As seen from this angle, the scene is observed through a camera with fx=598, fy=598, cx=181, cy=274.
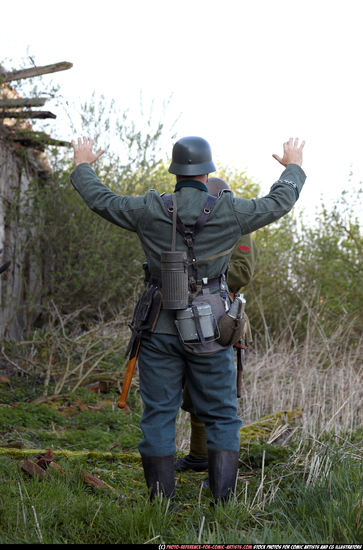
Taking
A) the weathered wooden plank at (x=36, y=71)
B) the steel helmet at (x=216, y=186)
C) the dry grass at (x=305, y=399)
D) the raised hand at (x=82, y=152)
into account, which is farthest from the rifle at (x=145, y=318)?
the weathered wooden plank at (x=36, y=71)

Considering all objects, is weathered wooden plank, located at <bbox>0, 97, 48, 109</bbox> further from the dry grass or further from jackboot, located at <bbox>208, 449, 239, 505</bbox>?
jackboot, located at <bbox>208, 449, 239, 505</bbox>

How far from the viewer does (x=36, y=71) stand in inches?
266

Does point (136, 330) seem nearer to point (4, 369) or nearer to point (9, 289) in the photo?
point (4, 369)

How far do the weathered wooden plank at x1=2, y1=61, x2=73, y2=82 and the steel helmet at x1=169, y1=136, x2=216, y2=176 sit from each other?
3.77 metres

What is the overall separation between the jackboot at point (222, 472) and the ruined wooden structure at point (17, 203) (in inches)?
202

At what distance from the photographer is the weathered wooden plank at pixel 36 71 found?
21.6ft

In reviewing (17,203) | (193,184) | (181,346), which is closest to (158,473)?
(181,346)

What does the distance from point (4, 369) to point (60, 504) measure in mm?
4395

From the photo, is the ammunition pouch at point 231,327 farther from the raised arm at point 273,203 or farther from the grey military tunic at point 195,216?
the raised arm at point 273,203

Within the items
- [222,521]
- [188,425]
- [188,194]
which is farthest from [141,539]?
[188,425]

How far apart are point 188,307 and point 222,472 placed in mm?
898

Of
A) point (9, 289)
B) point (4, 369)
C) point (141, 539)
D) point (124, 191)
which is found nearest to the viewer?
point (141, 539)

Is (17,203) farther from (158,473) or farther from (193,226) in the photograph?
(158,473)

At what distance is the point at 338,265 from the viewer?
920 centimetres
